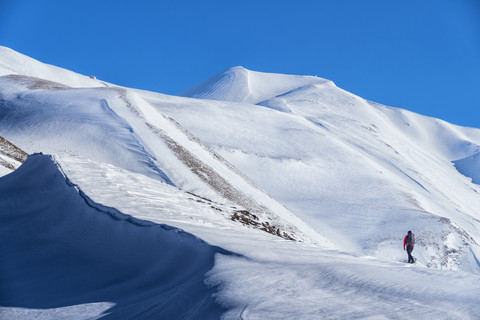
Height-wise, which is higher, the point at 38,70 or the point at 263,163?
the point at 38,70

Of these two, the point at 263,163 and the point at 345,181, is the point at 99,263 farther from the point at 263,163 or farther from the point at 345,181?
the point at 345,181

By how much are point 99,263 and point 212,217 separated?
5.35 meters

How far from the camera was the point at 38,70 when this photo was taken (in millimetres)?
102562

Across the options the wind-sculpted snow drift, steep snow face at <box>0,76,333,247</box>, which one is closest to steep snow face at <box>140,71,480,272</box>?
steep snow face at <box>0,76,333,247</box>

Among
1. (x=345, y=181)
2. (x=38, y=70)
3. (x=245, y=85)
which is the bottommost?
(x=345, y=181)

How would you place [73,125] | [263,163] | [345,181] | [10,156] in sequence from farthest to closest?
[345,181] < [263,163] < [73,125] < [10,156]

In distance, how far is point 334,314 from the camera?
4.32m

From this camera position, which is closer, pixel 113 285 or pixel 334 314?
pixel 334 314

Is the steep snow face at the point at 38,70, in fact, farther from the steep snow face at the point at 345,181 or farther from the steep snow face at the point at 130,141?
the steep snow face at the point at 130,141

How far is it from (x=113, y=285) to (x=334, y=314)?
349cm

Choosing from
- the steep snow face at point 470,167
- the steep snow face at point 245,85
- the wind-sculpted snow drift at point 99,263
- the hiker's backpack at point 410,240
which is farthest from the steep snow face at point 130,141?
the steep snow face at point 245,85

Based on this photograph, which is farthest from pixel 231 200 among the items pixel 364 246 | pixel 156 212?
pixel 156 212

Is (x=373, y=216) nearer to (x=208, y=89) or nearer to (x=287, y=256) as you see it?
(x=287, y=256)

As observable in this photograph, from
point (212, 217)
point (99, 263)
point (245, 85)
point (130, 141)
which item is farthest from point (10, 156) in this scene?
point (245, 85)
